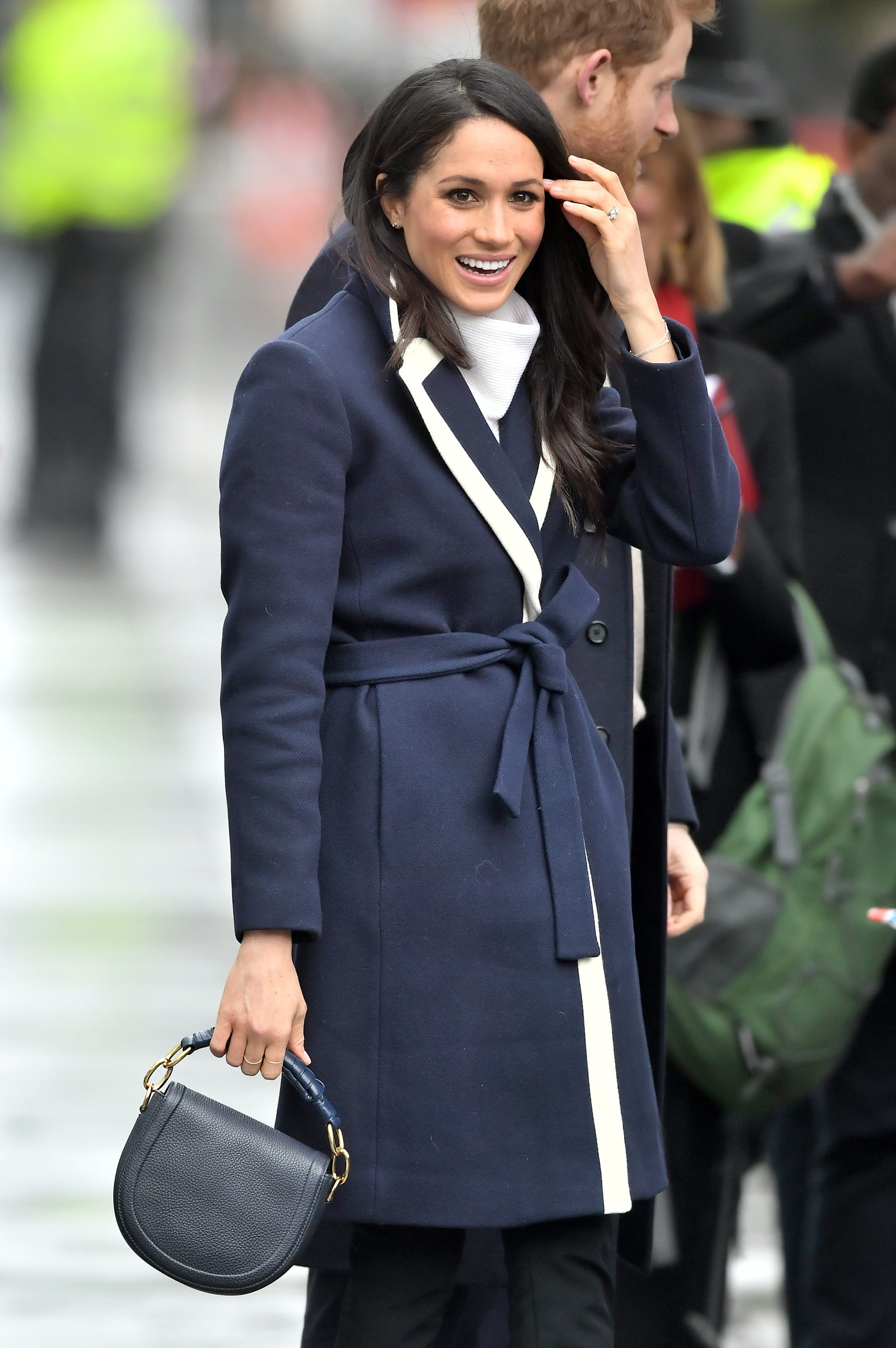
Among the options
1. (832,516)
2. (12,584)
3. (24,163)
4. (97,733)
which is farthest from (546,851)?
(24,163)

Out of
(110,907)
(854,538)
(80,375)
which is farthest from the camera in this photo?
(80,375)

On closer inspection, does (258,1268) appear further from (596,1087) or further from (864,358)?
(864,358)

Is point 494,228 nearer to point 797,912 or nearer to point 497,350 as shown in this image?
point 497,350

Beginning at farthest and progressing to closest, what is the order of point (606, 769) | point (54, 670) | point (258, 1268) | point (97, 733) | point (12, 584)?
1. point (12, 584)
2. point (54, 670)
3. point (97, 733)
4. point (606, 769)
5. point (258, 1268)

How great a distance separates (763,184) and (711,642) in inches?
69.2

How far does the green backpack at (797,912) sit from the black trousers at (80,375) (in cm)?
873

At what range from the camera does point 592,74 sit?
300cm

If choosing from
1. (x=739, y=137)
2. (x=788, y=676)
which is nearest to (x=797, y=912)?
(x=788, y=676)

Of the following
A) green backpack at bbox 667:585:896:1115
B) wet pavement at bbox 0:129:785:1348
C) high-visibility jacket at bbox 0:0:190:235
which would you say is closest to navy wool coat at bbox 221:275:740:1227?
green backpack at bbox 667:585:896:1115

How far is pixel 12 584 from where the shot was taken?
37.6ft

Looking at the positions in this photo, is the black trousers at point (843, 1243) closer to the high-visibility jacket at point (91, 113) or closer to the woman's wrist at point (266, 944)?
the woman's wrist at point (266, 944)

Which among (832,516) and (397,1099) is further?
(832,516)

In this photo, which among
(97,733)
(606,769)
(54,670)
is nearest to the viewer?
(606,769)

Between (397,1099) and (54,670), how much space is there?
22.9 ft
